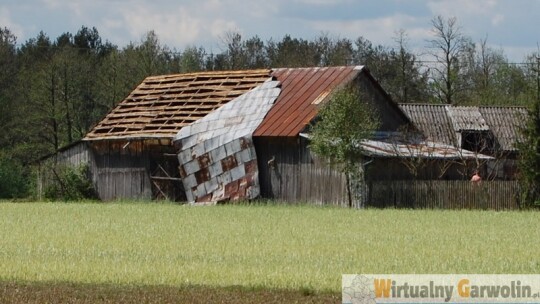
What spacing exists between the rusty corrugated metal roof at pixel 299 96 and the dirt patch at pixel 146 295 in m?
32.0

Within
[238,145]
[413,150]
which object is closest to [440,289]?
[413,150]

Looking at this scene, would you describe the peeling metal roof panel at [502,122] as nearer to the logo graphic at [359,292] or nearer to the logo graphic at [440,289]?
the logo graphic at [440,289]

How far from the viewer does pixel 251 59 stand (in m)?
97.1

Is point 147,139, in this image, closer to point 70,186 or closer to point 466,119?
point 70,186

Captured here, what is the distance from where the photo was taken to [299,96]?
55250 millimetres

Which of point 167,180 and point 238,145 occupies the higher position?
point 238,145

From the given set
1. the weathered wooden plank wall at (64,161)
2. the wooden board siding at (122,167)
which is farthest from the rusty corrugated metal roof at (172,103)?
the weathered wooden plank wall at (64,161)

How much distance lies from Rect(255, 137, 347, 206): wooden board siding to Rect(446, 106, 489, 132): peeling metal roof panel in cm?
A: 1418

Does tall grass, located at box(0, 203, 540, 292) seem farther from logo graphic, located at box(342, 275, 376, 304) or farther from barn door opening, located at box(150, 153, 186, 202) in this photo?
barn door opening, located at box(150, 153, 186, 202)

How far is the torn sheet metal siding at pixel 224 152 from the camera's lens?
173 ft

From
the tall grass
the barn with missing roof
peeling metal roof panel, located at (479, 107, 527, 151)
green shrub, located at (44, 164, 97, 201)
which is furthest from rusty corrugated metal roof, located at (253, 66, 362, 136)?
peeling metal roof panel, located at (479, 107, 527, 151)

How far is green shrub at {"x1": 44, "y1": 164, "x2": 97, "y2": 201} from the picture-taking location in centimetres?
5841

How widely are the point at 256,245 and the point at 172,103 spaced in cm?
3189

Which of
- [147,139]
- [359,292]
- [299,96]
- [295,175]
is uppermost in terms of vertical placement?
[299,96]
